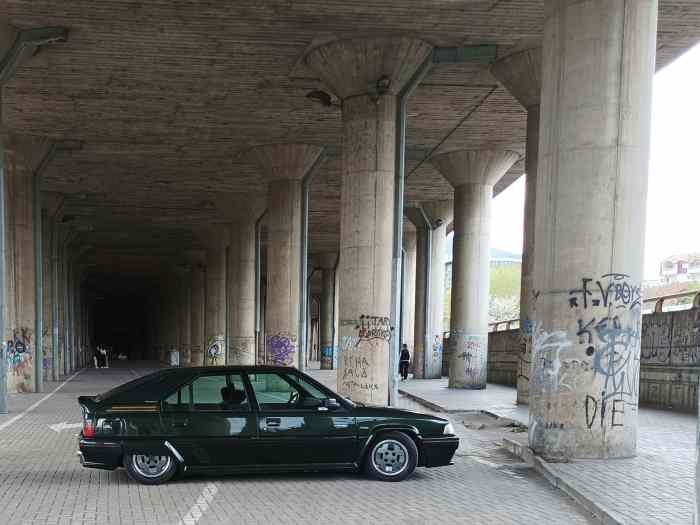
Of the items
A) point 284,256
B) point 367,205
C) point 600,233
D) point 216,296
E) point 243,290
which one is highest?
point 367,205

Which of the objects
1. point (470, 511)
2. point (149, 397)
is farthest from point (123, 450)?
point (470, 511)

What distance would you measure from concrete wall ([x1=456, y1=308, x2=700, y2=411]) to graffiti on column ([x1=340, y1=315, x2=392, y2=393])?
6913mm

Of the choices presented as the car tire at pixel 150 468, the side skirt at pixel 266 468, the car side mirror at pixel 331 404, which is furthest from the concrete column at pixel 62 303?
the car side mirror at pixel 331 404

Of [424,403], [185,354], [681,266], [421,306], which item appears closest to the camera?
[424,403]

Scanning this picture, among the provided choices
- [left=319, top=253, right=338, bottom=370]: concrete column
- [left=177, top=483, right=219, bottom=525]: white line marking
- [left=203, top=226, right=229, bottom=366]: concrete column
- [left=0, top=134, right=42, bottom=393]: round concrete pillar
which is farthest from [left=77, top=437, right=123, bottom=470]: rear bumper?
[left=319, top=253, right=338, bottom=370]: concrete column

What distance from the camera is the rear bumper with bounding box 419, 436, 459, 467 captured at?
356 inches

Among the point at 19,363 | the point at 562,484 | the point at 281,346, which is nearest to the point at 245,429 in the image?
the point at 562,484

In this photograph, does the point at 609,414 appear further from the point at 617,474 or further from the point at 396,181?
the point at 396,181

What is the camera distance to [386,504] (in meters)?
7.86

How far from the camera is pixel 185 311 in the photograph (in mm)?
70688

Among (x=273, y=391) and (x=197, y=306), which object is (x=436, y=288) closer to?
(x=273, y=391)

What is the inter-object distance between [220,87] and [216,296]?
28428 millimetres

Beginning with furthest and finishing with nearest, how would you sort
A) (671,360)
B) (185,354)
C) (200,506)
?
(185,354) < (671,360) < (200,506)

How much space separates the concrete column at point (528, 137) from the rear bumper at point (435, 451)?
10.1 meters
